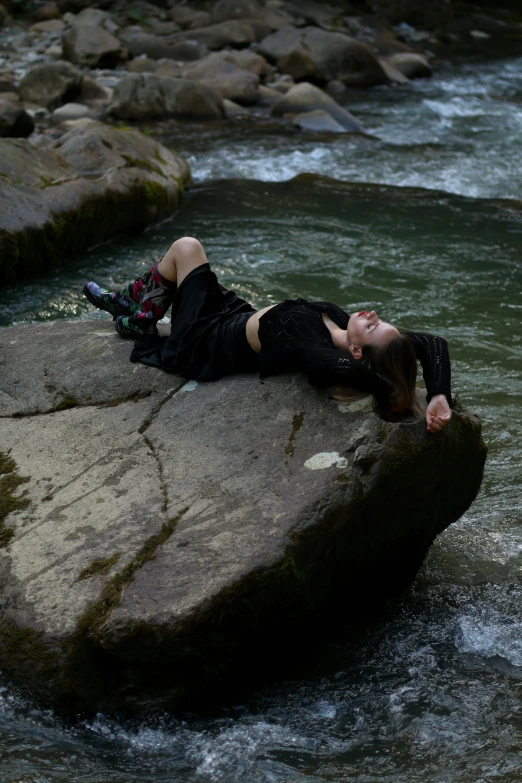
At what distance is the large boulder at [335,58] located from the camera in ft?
58.0

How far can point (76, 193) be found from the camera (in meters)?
8.42

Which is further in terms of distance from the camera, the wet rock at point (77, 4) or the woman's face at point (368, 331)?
the wet rock at point (77, 4)

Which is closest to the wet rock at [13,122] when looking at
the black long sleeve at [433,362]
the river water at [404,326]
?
the river water at [404,326]

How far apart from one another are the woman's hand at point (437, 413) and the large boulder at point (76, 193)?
492 cm

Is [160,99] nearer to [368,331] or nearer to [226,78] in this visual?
[226,78]

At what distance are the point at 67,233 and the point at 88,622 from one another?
5.76 metres

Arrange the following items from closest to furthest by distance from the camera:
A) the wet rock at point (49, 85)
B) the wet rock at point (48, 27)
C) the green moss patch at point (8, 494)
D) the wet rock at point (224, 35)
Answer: the green moss patch at point (8, 494) < the wet rock at point (49, 85) < the wet rock at point (224, 35) < the wet rock at point (48, 27)

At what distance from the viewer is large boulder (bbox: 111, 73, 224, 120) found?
1398 cm

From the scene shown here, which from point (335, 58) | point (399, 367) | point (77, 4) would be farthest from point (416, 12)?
point (399, 367)

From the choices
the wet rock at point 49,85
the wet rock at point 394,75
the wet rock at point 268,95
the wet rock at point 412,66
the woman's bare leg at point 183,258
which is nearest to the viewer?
the woman's bare leg at point 183,258

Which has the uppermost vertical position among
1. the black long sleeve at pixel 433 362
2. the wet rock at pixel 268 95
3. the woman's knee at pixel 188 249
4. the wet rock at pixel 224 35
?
the woman's knee at pixel 188 249

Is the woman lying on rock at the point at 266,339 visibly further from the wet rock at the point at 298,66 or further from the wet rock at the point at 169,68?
the wet rock at the point at 298,66

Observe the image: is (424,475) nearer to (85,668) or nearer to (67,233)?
(85,668)

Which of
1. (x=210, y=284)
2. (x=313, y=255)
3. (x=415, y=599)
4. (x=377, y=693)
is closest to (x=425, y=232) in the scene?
(x=313, y=255)
